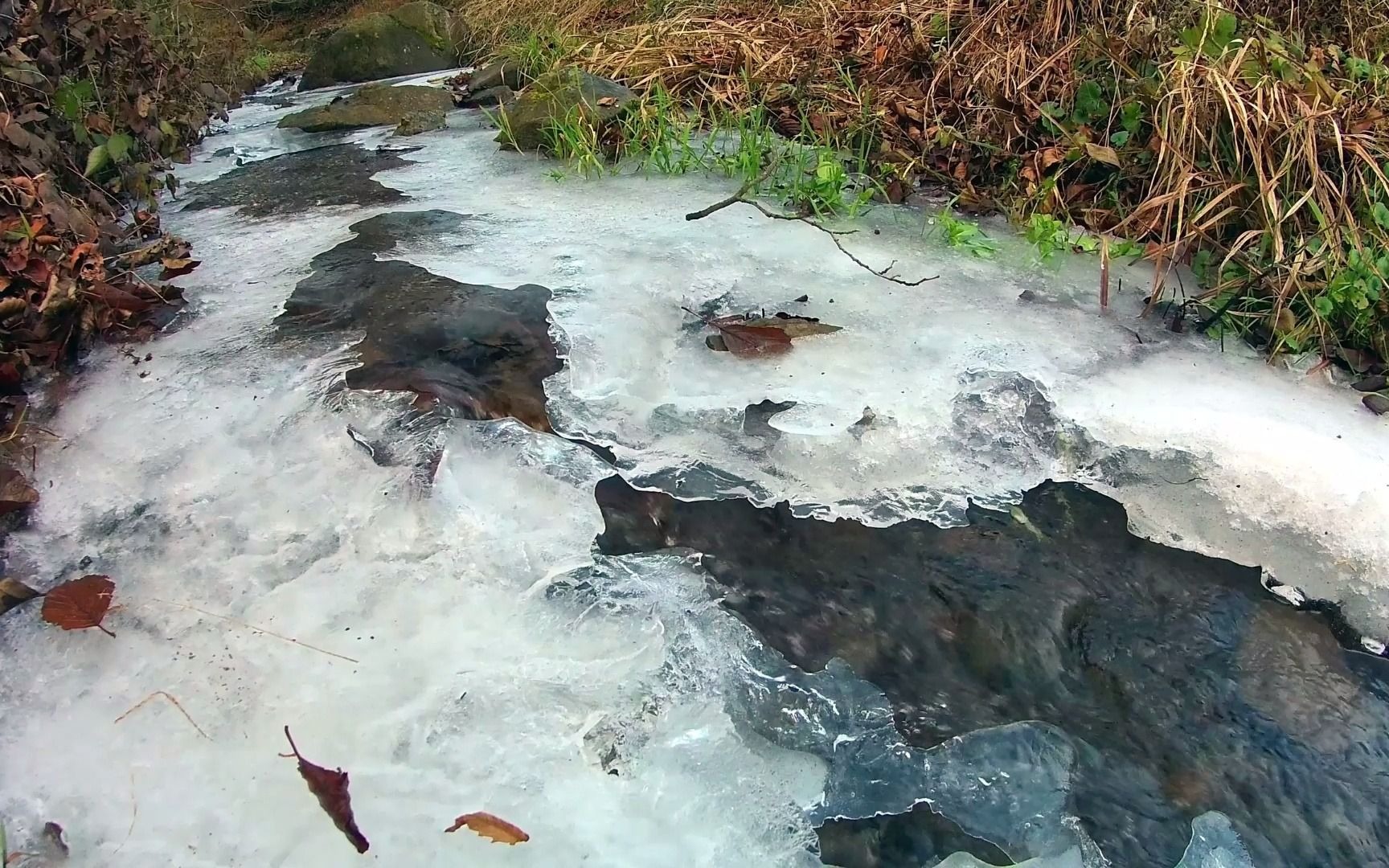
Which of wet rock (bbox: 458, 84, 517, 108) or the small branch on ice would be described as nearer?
the small branch on ice

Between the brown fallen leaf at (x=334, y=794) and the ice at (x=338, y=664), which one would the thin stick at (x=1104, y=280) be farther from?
the brown fallen leaf at (x=334, y=794)

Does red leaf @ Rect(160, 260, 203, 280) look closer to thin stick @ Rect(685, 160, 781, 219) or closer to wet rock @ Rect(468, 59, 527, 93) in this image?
thin stick @ Rect(685, 160, 781, 219)

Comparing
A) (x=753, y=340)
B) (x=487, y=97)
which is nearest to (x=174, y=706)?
(x=753, y=340)

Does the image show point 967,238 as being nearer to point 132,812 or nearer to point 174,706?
point 174,706

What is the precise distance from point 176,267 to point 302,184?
143 cm

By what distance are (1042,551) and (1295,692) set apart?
1.60ft

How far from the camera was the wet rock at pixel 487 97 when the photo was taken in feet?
17.7

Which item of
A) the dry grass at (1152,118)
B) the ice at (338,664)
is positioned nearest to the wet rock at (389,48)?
the dry grass at (1152,118)

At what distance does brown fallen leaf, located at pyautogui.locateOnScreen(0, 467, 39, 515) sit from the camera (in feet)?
5.77

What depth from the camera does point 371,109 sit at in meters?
5.25

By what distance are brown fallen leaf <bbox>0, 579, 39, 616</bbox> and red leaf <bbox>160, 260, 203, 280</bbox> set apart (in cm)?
129

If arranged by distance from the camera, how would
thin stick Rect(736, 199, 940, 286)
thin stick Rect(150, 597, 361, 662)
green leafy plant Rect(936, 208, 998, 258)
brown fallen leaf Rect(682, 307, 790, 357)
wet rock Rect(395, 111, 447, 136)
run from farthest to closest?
wet rock Rect(395, 111, 447, 136) → green leafy plant Rect(936, 208, 998, 258) → thin stick Rect(736, 199, 940, 286) → brown fallen leaf Rect(682, 307, 790, 357) → thin stick Rect(150, 597, 361, 662)

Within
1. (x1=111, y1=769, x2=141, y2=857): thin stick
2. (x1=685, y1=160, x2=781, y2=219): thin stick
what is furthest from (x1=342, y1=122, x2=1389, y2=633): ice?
(x1=111, y1=769, x2=141, y2=857): thin stick


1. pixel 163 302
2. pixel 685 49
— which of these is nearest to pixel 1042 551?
pixel 163 302
